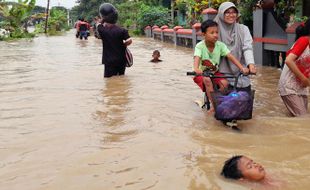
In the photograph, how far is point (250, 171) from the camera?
3514mm

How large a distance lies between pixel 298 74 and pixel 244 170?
7.78 feet

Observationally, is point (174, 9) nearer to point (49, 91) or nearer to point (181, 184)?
point (49, 91)

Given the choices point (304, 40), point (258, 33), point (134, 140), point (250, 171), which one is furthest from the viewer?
point (258, 33)

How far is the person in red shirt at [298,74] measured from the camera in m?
5.43

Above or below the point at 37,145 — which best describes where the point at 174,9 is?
above

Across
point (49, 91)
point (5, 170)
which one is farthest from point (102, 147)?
point (49, 91)

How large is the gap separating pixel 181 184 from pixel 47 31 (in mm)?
40504

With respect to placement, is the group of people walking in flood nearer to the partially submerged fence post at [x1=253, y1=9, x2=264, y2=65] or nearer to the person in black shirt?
the person in black shirt

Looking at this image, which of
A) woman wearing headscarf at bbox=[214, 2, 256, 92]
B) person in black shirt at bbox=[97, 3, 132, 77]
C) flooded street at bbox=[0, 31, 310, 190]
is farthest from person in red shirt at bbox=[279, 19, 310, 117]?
person in black shirt at bbox=[97, 3, 132, 77]

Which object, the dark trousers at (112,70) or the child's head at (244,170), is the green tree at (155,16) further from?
the child's head at (244,170)

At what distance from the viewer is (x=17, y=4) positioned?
30.2 meters

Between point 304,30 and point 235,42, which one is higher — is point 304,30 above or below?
above

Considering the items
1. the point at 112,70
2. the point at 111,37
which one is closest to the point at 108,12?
the point at 111,37

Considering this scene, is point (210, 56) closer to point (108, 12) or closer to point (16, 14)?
point (108, 12)
